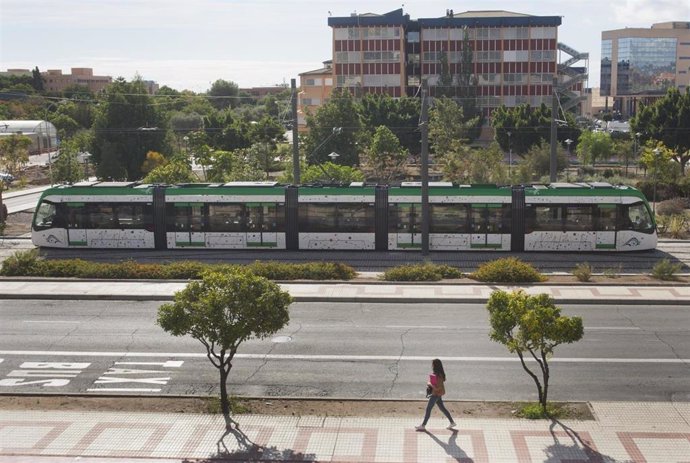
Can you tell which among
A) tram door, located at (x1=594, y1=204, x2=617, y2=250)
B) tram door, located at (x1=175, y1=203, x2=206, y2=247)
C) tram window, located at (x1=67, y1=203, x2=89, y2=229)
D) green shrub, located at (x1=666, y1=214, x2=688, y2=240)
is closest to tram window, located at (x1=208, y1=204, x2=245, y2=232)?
tram door, located at (x1=175, y1=203, x2=206, y2=247)

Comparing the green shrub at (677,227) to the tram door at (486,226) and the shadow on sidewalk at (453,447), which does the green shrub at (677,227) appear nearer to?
the tram door at (486,226)

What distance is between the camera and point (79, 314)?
80.2 feet

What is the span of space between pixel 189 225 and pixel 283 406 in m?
19.3

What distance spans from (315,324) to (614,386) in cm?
901

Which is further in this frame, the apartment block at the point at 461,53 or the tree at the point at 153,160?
the apartment block at the point at 461,53

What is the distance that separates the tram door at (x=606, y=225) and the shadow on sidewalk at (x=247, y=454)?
2242cm

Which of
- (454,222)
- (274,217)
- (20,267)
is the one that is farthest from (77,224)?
(454,222)

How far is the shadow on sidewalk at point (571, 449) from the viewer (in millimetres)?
13680

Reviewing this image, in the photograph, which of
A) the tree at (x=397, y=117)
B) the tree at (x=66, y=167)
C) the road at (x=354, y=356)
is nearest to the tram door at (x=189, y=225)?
the road at (x=354, y=356)

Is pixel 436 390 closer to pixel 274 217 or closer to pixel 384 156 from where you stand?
pixel 274 217

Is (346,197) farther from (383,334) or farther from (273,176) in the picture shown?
(273,176)

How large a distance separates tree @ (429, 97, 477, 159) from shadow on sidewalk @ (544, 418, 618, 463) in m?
53.3

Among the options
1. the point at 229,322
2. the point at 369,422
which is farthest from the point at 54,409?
the point at 369,422

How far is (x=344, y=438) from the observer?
14758 mm
